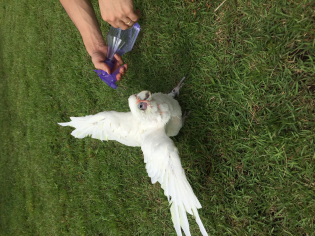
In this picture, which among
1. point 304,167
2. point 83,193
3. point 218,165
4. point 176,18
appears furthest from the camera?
point 83,193

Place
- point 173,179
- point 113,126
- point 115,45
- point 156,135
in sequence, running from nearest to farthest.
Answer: point 173,179 → point 156,135 → point 113,126 → point 115,45

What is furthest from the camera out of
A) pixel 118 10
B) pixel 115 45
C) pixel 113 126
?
A: pixel 115 45

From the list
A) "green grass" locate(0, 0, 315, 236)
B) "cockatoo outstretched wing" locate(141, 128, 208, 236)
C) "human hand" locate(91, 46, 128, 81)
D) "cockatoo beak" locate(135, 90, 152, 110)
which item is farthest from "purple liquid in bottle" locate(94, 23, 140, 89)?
"cockatoo outstretched wing" locate(141, 128, 208, 236)

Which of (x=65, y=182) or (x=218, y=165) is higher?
(x=218, y=165)

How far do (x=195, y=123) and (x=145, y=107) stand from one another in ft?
2.80

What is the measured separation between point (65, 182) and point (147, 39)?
9.83 ft

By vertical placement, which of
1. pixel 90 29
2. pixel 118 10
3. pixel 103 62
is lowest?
pixel 103 62

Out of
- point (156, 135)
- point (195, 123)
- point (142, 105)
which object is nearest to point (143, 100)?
point (142, 105)

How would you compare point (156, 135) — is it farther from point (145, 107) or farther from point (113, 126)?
point (113, 126)

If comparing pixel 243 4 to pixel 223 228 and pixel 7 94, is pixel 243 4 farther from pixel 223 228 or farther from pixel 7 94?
pixel 7 94

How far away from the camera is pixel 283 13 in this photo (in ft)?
6.07

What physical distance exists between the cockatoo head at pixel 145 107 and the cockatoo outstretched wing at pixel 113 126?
0.20 meters

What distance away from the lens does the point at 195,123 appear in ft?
7.99

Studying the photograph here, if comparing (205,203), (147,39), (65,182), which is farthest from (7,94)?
(205,203)
